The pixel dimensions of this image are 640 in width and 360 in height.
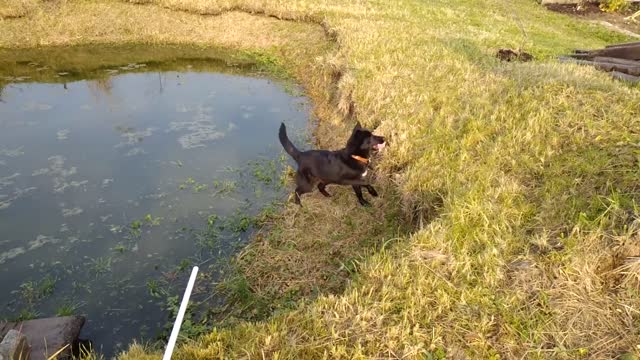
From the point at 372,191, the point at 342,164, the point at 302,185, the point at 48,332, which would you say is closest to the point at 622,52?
the point at 372,191

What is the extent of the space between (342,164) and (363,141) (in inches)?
21.3

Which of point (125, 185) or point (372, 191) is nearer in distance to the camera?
point (372, 191)

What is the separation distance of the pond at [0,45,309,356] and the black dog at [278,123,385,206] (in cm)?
97

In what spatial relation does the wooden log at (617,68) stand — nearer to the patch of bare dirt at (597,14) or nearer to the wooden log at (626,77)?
the wooden log at (626,77)

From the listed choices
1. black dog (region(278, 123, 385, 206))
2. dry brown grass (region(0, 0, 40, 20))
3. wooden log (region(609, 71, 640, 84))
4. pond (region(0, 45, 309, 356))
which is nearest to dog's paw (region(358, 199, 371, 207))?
black dog (region(278, 123, 385, 206))

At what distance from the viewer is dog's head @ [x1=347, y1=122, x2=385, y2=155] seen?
258 inches

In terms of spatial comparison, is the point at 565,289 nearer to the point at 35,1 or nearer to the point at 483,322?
the point at 483,322

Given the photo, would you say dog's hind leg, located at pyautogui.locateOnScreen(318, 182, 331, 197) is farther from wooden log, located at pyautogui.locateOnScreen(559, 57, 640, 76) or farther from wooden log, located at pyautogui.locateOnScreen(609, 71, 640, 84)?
wooden log, located at pyautogui.locateOnScreen(559, 57, 640, 76)

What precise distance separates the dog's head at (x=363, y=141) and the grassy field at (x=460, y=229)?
0.73 metres

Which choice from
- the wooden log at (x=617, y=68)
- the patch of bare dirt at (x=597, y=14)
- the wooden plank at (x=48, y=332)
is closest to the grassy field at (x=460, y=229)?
the wooden plank at (x=48, y=332)

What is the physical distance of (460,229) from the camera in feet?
15.8

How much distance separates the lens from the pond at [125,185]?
19.0ft

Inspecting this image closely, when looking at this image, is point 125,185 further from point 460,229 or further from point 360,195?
point 460,229

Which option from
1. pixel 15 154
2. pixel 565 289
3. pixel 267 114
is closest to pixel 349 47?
pixel 267 114
